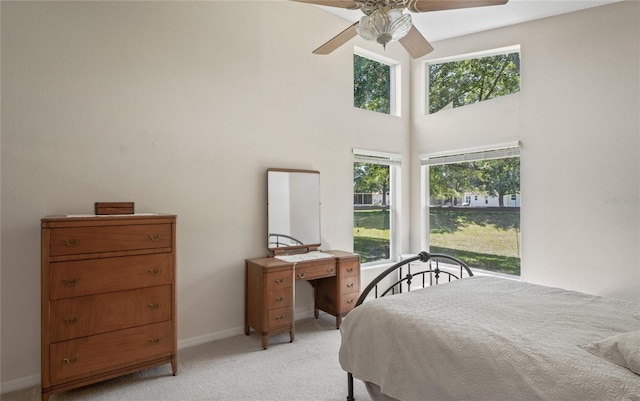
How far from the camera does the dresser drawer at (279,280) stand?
10.3 ft

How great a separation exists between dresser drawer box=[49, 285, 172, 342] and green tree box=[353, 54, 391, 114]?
10.9 feet

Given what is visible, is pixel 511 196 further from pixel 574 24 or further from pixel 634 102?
pixel 574 24

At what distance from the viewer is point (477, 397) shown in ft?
4.72

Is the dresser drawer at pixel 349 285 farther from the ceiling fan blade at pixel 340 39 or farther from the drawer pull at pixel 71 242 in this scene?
the drawer pull at pixel 71 242

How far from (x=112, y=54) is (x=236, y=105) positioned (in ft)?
3.62

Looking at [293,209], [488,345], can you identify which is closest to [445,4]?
[488,345]

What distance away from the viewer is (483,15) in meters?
3.81

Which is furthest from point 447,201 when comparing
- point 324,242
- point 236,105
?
point 236,105

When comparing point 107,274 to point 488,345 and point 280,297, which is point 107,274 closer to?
point 280,297

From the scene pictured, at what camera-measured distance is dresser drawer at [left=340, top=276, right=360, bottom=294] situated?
3.67m

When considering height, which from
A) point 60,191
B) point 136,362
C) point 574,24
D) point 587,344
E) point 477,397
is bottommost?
point 136,362

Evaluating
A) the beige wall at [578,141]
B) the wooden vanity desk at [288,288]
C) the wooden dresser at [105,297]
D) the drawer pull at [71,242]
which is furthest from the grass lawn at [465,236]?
the drawer pull at [71,242]

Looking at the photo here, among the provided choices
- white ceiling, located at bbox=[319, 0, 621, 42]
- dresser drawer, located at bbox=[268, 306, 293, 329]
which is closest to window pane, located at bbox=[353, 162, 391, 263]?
dresser drawer, located at bbox=[268, 306, 293, 329]

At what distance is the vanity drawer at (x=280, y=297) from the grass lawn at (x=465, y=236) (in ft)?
5.00
